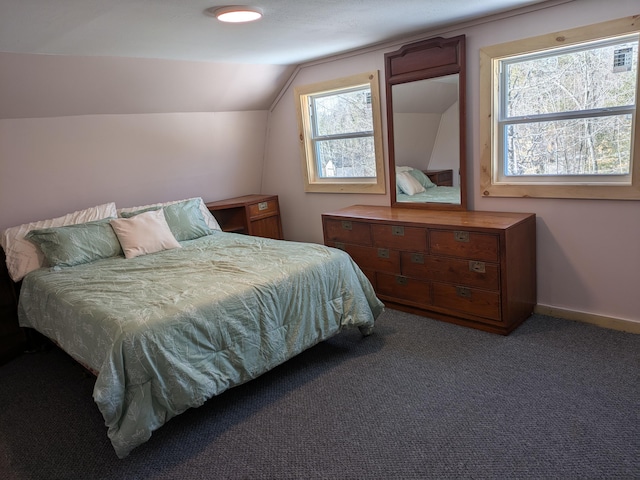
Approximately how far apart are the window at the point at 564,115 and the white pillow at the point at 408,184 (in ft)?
1.81

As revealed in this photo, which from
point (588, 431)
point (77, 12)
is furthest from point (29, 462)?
point (588, 431)

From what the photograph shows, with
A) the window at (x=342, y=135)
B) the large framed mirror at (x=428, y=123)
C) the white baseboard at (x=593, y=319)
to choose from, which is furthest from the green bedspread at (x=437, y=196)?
the white baseboard at (x=593, y=319)

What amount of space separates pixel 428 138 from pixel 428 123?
0.11 m

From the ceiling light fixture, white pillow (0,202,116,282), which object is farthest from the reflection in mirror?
white pillow (0,202,116,282)

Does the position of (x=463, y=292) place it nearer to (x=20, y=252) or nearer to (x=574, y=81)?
(x=574, y=81)

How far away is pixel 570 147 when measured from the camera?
2.88 m

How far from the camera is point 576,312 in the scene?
3018mm

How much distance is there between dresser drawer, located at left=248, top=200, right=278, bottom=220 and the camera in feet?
14.8

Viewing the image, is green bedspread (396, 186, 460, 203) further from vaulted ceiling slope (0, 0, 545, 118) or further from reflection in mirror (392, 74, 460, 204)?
vaulted ceiling slope (0, 0, 545, 118)

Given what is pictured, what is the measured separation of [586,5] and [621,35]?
0.28m

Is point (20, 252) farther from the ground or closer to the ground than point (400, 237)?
farther from the ground

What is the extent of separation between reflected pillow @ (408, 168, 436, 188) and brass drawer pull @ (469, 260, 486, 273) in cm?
85

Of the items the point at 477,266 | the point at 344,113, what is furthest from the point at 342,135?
the point at 477,266

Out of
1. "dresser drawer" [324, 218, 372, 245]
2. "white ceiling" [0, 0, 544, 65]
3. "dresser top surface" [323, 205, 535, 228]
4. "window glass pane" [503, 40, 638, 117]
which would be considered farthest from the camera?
"dresser drawer" [324, 218, 372, 245]
